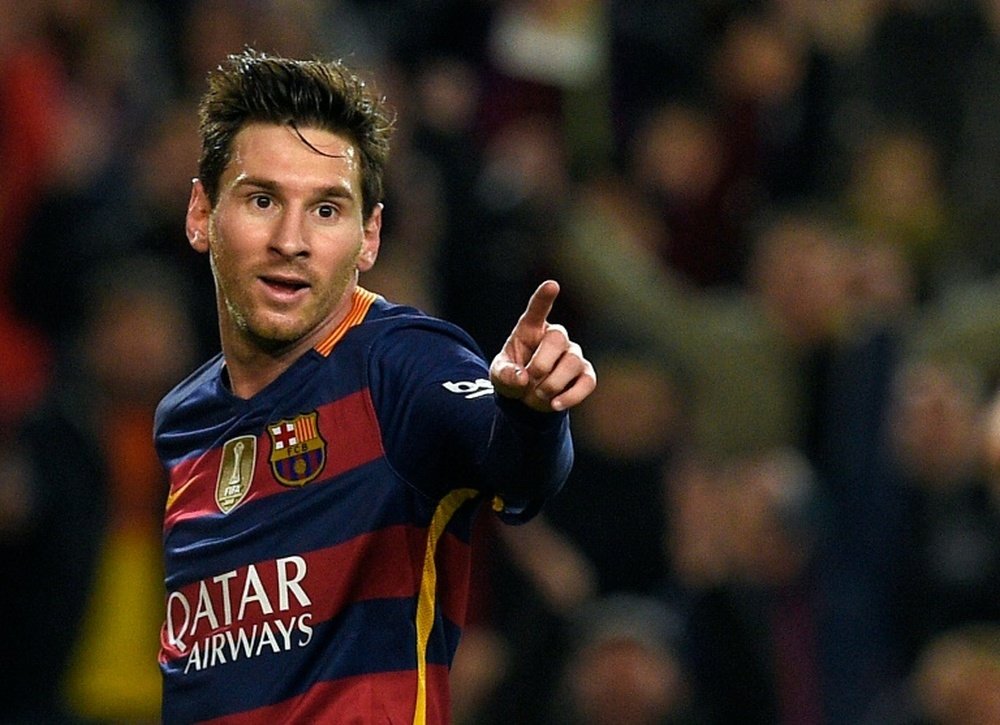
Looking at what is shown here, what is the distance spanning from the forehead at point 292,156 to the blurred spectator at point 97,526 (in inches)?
159

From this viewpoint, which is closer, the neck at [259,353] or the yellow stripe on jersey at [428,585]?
the yellow stripe on jersey at [428,585]

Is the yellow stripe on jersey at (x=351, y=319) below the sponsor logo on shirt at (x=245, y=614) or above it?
above

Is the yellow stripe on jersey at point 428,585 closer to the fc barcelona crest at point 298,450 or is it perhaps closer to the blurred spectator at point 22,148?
the fc barcelona crest at point 298,450

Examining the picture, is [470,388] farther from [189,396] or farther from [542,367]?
[189,396]

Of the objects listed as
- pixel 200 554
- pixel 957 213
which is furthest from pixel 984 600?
pixel 200 554

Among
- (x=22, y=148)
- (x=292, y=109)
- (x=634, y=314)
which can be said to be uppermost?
(x=292, y=109)

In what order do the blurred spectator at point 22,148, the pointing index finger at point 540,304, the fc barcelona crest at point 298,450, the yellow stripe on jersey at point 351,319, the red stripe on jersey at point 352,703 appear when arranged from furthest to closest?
the blurred spectator at point 22,148
the yellow stripe on jersey at point 351,319
the fc barcelona crest at point 298,450
the red stripe on jersey at point 352,703
the pointing index finger at point 540,304

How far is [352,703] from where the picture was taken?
3594 millimetres

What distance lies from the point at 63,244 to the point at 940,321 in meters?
3.43

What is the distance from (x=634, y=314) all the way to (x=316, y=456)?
224 inches

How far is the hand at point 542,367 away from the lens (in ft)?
10.6

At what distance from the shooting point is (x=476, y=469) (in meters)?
3.48

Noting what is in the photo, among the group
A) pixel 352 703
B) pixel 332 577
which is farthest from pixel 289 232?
pixel 352 703

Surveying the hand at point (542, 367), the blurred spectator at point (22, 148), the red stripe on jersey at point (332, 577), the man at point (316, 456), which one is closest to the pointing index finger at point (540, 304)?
the hand at point (542, 367)
